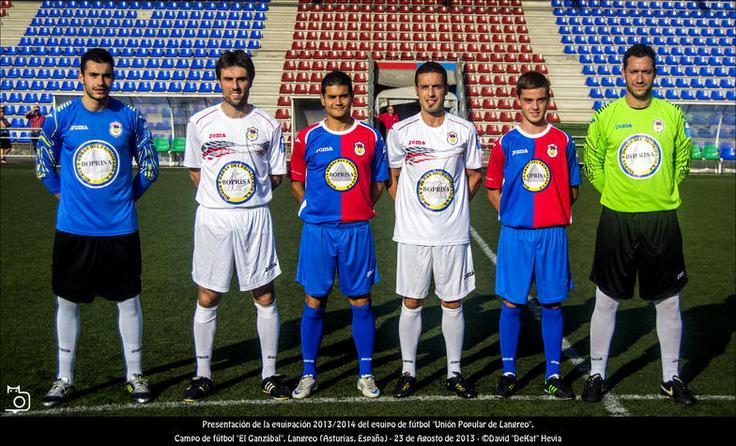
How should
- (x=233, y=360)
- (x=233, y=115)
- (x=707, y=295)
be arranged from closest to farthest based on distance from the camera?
(x=233, y=115) < (x=233, y=360) < (x=707, y=295)


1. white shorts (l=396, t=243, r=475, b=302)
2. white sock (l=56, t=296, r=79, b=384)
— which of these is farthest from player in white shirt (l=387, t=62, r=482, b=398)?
white sock (l=56, t=296, r=79, b=384)

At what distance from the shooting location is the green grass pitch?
407cm

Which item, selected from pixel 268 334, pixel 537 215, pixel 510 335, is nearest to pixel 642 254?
pixel 537 215

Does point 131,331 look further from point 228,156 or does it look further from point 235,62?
point 235,62

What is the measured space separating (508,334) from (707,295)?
11.0ft

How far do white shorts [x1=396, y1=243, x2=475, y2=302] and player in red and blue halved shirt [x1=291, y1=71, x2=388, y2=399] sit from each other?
23 cm

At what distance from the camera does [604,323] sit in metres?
4.27

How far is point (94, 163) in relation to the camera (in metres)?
4.04

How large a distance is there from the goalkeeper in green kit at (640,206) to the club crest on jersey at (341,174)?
1.54 m

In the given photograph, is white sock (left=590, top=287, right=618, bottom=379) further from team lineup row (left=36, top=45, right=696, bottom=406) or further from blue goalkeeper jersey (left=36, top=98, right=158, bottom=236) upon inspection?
blue goalkeeper jersey (left=36, top=98, right=158, bottom=236)

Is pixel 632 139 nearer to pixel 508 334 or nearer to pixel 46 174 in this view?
pixel 508 334

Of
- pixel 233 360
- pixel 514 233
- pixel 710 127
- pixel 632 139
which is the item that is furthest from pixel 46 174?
pixel 710 127
